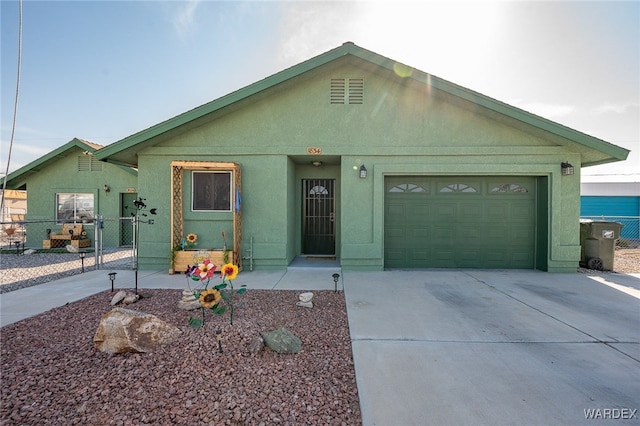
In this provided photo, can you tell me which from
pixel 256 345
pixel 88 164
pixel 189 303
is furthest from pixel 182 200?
pixel 88 164

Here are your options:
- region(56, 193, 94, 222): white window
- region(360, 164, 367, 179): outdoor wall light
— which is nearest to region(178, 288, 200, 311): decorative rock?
region(360, 164, 367, 179): outdoor wall light

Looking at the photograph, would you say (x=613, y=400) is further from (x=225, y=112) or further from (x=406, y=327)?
(x=225, y=112)

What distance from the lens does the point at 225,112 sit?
7.29 meters

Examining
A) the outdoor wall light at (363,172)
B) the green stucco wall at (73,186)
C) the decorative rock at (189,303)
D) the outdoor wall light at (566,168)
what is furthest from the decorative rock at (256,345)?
the green stucco wall at (73,186)

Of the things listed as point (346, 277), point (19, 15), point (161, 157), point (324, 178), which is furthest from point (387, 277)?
point (19, 15)

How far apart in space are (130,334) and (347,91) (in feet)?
22.2

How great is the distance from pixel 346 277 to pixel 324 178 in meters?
3.47

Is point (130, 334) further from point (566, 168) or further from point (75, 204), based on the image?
point (75, 204)

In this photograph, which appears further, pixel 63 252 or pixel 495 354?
pixel 63 252

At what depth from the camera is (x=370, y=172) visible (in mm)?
7332

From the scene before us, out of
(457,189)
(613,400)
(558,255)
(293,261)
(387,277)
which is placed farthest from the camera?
(293,261)

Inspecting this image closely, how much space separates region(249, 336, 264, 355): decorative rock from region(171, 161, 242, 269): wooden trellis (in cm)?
405

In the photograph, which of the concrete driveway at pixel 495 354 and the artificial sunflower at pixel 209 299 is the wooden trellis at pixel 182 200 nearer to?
the concrete driveway at pixel 495 354

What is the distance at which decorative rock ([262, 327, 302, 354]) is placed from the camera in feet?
10.2
